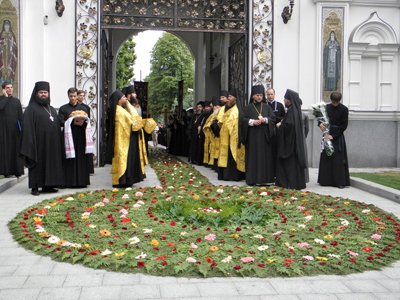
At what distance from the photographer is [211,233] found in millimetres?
A: 5660

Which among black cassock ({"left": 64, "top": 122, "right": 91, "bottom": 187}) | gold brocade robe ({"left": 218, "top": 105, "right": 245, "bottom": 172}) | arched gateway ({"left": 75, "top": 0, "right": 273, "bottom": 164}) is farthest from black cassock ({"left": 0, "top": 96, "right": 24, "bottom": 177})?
gold brocade robe ({"left": 218, "top": 105, "right": 245, "bottom": 172})

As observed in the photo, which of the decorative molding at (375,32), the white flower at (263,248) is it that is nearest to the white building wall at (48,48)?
the decorative molding at (375,32)

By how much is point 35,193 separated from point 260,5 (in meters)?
7.68

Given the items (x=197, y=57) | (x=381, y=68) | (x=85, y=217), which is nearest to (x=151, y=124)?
(x=85, y=217)

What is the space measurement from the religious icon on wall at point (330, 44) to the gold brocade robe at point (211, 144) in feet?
9.69

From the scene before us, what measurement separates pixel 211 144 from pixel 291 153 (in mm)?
3252

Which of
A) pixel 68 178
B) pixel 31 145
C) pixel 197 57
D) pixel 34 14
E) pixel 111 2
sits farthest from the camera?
pixel 197 57

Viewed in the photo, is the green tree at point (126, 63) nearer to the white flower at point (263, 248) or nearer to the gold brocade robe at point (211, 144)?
the gold brocade robe at point (211, 144)

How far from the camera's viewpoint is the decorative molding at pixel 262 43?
43.3ft

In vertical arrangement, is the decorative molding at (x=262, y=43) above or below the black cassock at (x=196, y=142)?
above

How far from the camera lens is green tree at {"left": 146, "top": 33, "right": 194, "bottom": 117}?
51.2 meters

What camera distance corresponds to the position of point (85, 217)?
634cm

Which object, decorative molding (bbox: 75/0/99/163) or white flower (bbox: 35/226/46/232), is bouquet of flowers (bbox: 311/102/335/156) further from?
white flower (bbox: 35/226/46/232)

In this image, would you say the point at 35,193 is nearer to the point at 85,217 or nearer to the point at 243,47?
the point at 85,217
